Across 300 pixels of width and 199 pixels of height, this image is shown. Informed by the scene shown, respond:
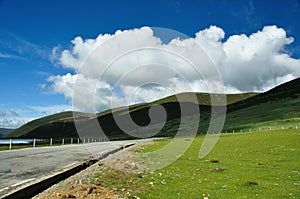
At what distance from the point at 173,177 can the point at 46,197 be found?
25.2 feet

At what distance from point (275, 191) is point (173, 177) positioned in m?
5.57

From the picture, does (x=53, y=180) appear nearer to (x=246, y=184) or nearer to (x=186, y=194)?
(x=186, y=194)

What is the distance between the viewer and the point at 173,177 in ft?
54.9

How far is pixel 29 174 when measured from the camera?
1558 cm

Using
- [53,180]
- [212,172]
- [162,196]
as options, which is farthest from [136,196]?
[212,172]

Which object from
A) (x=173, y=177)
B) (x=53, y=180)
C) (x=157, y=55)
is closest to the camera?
(x=53, y=180)

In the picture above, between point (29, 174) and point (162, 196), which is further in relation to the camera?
point (29, 174)

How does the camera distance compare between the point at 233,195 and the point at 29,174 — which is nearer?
the point at 233,195

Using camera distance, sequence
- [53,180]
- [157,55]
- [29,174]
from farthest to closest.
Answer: [157,55] → [29,174] → [53,180]

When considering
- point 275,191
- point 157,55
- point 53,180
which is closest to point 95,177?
point 53,180

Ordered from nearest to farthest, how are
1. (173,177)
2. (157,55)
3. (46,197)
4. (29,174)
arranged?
(46,197)
(29,174)
(173,177)
(157,55)

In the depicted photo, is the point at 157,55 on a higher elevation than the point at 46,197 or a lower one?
higher

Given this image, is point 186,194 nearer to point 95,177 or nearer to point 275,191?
point 275,191

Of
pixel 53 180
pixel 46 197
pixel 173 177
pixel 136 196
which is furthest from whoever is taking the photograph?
pixel 173 177
